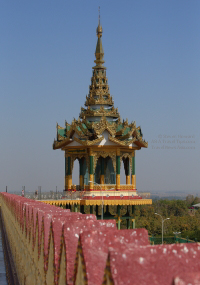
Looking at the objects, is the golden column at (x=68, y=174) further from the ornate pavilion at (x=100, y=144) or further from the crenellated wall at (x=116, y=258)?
the crenellated wall at (x=116, y=258)

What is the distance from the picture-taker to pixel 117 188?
41312mm

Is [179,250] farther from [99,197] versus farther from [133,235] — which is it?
[99,197]

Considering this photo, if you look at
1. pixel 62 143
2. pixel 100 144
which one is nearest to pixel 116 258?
pixel 100 144

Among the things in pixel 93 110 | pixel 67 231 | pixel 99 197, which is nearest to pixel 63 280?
pixel 67 231

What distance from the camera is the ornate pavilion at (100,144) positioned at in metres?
40.9

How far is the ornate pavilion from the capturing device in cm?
4088

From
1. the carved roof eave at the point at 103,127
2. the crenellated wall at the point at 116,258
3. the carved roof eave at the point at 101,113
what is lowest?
the crenellated wall at the point at 116,258

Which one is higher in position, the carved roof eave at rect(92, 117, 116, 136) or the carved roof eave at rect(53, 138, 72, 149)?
the carved roof eave at rect(92, 117, 116, 136)

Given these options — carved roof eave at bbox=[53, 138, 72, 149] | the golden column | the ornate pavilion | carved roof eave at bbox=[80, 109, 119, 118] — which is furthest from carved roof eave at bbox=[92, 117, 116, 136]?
the golden column

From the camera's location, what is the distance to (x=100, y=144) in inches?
1609

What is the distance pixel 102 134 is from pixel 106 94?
5215 millimetres

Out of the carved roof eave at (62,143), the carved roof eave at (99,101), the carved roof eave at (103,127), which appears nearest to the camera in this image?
the carved roof eave at (103,127)

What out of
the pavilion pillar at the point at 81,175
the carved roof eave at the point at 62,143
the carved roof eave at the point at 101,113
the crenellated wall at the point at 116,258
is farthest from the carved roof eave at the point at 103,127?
the crenellated wall at the point at 116,258

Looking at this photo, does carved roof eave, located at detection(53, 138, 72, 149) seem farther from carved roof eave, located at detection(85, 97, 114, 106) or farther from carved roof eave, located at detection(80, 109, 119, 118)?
carved roof eave, located at detection(85, 97, 114, 106)
